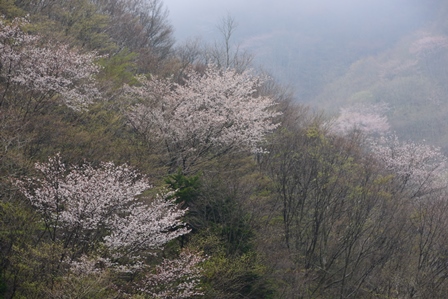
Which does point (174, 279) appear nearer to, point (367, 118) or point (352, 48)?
point (367, 118)

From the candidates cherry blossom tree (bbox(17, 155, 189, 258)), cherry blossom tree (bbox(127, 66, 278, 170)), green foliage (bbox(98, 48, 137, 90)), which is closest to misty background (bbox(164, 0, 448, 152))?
cherry blossom tree (bbox(127, 66, 278, 170))

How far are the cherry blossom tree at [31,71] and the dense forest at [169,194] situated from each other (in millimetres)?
57

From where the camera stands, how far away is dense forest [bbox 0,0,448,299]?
10875 millimetres

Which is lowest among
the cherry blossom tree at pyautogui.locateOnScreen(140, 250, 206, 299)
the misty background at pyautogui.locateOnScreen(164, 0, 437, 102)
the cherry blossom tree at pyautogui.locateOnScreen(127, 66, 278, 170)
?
the cherry blossom tree at pyautogui.locateOnScreen(140, 250, 206, 299)

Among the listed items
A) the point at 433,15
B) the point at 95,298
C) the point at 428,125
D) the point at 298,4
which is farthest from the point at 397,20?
the point at 95,298

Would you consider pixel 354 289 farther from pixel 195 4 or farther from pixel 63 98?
pixel 195 4

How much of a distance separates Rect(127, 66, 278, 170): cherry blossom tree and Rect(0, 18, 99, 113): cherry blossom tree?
3.70 m

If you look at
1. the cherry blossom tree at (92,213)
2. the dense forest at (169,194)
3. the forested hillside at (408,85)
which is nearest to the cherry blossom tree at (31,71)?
the dense forest at (169,194)

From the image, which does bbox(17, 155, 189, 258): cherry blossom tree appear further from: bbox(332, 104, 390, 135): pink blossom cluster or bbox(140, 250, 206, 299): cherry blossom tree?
bbox(332, 104, 390, 135): pink blossom cluster

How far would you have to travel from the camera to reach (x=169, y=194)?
542 inches

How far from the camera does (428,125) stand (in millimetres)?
66250

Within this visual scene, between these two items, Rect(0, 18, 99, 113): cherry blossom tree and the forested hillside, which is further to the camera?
the forested hillside

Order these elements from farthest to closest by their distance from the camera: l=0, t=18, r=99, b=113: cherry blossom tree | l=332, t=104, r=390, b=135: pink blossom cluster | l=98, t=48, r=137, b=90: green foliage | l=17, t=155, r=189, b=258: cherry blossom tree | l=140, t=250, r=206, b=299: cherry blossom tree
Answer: l=332, t=104, r=390, b=135: pink blossom cluster
l=98, t=48, r=137, b=90: green foliage
l=0, t=18, r=99, b=113: cherry blossom tree
l=140, t=250, r=206, b=299: cherry blossom tree
l=17, t=155, r=189, b=258: cherry blossom tree

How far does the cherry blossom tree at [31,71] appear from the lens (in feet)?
46.8
